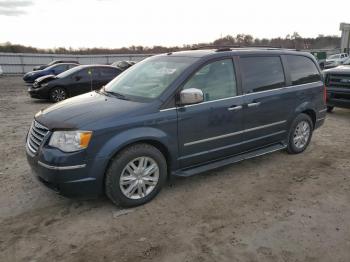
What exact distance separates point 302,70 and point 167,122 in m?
3.03

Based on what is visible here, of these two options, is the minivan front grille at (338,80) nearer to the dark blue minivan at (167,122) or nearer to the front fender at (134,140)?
the dark blue minivan at (167,122)

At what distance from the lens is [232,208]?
410 centimetres

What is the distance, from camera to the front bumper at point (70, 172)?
12.0 ft

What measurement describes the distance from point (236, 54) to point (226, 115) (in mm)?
929

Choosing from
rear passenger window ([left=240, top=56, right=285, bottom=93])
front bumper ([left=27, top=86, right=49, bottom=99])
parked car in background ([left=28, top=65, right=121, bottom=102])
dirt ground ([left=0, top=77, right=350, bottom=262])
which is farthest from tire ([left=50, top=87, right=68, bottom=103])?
rear passenger window ([left=240, top=56, right=285, bottom=93])

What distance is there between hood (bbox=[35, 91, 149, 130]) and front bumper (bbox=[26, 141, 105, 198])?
0.32 metres

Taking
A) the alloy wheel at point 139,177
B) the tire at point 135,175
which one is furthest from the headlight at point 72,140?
the alloy wheel at point 139,177

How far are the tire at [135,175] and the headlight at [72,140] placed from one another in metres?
0.39

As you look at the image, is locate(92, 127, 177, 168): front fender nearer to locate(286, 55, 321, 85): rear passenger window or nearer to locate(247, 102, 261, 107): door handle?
locate(247, 102, 261, 107): door handle

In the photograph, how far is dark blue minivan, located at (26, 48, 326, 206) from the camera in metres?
3.75

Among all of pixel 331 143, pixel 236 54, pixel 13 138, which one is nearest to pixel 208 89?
pixel 236 54

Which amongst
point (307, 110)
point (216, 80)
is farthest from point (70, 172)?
point (307, 110)

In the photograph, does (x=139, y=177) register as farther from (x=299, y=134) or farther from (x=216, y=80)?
(x=299, y=134)

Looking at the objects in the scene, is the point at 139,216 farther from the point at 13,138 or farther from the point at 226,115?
the point at 13,138
